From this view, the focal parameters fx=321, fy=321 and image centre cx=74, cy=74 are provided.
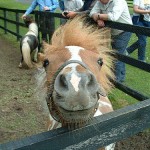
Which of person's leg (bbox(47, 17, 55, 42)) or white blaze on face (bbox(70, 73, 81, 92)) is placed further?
person's leg (bbox(47, 17, 55, 42))

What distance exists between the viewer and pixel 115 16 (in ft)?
13.9

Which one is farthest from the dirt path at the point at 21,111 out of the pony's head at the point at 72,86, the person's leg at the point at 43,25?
the pony's head at the point at 72,86

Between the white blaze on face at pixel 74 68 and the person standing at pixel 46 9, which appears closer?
the white blaze on face at pixel 74 68

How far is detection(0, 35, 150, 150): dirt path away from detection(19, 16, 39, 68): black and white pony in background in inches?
10.7

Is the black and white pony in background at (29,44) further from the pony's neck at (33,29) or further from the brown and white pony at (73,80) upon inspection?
the brown and white pony at (73,80)

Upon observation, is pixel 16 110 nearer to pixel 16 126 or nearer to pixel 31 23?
pixel 16 126

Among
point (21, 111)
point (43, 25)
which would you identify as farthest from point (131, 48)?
point (21, 111)

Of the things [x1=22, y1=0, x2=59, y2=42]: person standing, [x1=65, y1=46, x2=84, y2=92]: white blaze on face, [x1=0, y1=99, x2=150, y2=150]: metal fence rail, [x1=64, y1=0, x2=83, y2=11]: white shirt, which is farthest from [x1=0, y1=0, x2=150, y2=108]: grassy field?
[x1=0, y1=99, x2=150, y2=150]: metal fence rail

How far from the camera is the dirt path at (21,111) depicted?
12.1ft

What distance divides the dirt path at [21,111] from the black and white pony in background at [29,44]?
0.89 ft

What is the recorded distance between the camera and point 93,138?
4.66 feet

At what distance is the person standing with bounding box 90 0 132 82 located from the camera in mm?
4246

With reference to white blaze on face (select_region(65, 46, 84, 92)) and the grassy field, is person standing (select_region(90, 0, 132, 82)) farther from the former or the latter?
white blaze on face (select_region(65, 46, 84, 92))

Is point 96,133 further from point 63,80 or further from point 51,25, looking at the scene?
point 51,25
